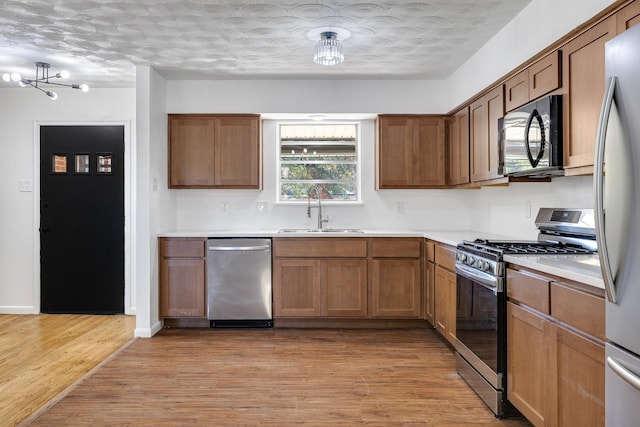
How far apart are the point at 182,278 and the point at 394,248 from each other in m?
1.99

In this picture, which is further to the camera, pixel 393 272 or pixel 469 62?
pixel 393 272

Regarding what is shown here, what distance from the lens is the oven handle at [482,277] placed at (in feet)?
7.52

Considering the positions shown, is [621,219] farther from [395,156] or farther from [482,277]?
[395,156]

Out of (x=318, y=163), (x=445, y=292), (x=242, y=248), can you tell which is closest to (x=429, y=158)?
(x=318, y=163)

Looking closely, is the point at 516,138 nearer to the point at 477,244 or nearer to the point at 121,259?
the point at 477,244

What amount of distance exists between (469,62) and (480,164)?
96 cm

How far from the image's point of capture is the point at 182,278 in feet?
13.2

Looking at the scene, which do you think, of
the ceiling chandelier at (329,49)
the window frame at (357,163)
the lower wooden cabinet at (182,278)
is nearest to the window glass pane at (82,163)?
the lower wooden cabinet at (182,278)

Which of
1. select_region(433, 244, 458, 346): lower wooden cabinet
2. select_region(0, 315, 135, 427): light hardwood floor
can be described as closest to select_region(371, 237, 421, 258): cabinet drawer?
select_region(433, 244, 458, 346): lower wooden cabinet

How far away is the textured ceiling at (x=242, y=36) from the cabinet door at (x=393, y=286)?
183cm

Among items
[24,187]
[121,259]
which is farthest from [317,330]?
[24,187]

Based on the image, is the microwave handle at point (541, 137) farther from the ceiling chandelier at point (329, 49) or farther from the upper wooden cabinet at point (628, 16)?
the ceiling chandelier at point (329, 49)

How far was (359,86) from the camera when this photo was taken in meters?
4.38

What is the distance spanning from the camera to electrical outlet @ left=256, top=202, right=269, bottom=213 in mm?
4543
